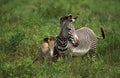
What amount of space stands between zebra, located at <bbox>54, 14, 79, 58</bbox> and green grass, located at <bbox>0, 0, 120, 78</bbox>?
293mm

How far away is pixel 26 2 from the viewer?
2038 cm

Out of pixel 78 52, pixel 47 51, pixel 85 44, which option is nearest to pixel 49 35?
pixel 85 44

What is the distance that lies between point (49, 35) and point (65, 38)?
2618mm

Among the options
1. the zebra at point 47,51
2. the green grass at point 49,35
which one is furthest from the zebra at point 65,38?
the green grass at point 49,35

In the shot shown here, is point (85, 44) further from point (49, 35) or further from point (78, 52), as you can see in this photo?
point (49, 35)

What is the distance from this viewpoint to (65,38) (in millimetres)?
10828

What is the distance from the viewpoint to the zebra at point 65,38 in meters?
10.8

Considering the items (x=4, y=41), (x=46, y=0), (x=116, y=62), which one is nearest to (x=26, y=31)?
(x=4, y=41)

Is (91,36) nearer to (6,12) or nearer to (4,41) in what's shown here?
(4,41)

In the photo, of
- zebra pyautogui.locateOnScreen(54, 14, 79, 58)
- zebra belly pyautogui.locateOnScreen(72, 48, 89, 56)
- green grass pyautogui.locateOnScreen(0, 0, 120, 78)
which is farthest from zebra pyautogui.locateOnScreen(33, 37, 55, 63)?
zebra belly pyautogui.locateOnScreen(72, 48, 89, 56)

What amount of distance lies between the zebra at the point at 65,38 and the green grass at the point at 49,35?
29cm

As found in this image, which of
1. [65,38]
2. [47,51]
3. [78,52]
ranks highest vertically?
[65,38]

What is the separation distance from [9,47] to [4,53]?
334mm

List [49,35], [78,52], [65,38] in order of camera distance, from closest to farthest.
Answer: [65,38] → [78,52] → [49,35]
